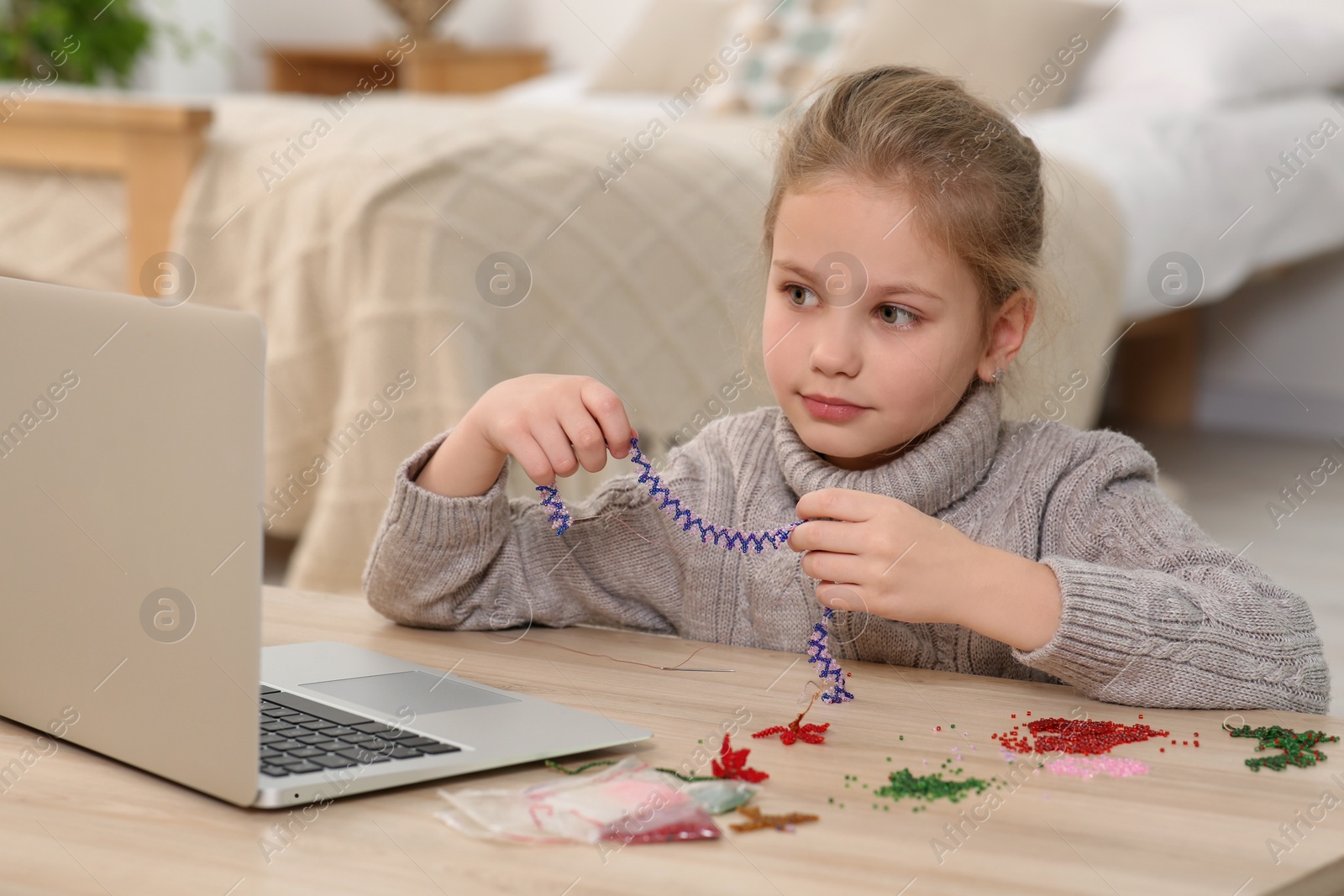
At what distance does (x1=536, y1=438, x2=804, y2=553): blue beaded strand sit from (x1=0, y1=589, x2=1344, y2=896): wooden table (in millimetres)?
172

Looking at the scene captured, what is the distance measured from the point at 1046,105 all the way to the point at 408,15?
7.08 feet

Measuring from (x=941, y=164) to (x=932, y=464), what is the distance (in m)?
0.20

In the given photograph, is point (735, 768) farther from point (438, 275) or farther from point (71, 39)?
point (71, 39)

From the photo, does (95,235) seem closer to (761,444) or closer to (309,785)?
(761,444)

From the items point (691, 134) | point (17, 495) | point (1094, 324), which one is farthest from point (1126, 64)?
point (17, 495)

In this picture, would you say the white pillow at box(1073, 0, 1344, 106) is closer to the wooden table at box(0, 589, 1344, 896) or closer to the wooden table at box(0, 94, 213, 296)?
the wooden table at box(0, 94, 213, 296)

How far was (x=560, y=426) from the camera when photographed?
2.95 ft

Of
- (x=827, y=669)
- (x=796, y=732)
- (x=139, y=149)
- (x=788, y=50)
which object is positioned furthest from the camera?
(x=788, y=50)

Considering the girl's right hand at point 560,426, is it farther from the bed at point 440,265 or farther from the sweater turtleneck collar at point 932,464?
the bed at point 440,265

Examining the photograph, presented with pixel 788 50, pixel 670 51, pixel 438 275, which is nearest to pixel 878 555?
pixel 438 275

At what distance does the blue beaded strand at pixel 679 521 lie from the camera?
892 mm

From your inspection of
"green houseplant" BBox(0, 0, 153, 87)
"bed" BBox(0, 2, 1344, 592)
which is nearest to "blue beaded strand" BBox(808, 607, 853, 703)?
"bed" BBox(0, 2, 1344, 592)

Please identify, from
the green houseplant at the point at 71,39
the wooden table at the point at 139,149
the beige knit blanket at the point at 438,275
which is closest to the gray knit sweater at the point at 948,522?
the beige knit blanket at the point at 438,275

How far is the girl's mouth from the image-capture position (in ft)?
3.11
